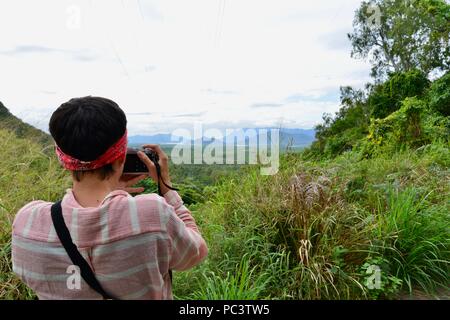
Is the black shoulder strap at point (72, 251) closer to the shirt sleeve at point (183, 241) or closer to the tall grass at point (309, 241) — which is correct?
the shirt sleeve at point (183, 241)

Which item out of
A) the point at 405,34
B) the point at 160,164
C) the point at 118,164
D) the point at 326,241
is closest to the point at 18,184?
the point at 326,241

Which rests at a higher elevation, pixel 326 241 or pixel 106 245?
pixel 106 245

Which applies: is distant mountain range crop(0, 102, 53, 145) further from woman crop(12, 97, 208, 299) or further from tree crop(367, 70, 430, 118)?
tree crop(367, 70, 430, 118)

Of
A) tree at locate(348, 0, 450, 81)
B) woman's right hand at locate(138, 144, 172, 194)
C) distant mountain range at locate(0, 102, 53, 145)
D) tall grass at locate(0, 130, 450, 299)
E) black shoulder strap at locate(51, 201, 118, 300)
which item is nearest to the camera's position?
black shoulder strap at locate(51, 201, 118, 300)

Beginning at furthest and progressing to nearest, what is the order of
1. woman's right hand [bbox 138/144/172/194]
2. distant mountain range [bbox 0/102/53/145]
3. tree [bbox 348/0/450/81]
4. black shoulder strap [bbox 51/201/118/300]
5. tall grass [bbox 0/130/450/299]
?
1. tree [bbox 348/0/450/81]
2. distant mountain range [bbox 0/102/53/145]
3. tall grass [bbox 0/130/450/299]
4. woman's right hand [bbox 138/144/172/194]
5. black shoulder strap [bbox 51/201/118/300]

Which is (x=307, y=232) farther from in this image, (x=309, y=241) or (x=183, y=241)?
(x=183, y=241)

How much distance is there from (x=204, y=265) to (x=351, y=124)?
68.6 ft

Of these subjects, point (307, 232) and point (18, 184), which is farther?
point (18, 184)

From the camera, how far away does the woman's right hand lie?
1.36m

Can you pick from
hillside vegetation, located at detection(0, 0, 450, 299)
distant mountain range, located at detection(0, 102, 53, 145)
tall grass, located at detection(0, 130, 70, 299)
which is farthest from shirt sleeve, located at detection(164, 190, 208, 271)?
distant mountain range, located at detection(0, 102, 53, 145)

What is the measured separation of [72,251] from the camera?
109cm

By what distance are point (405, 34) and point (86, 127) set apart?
955 inches

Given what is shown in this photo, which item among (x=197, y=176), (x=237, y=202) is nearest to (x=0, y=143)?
(x=197, y=176)

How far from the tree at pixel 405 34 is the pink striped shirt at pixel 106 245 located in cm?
1688
